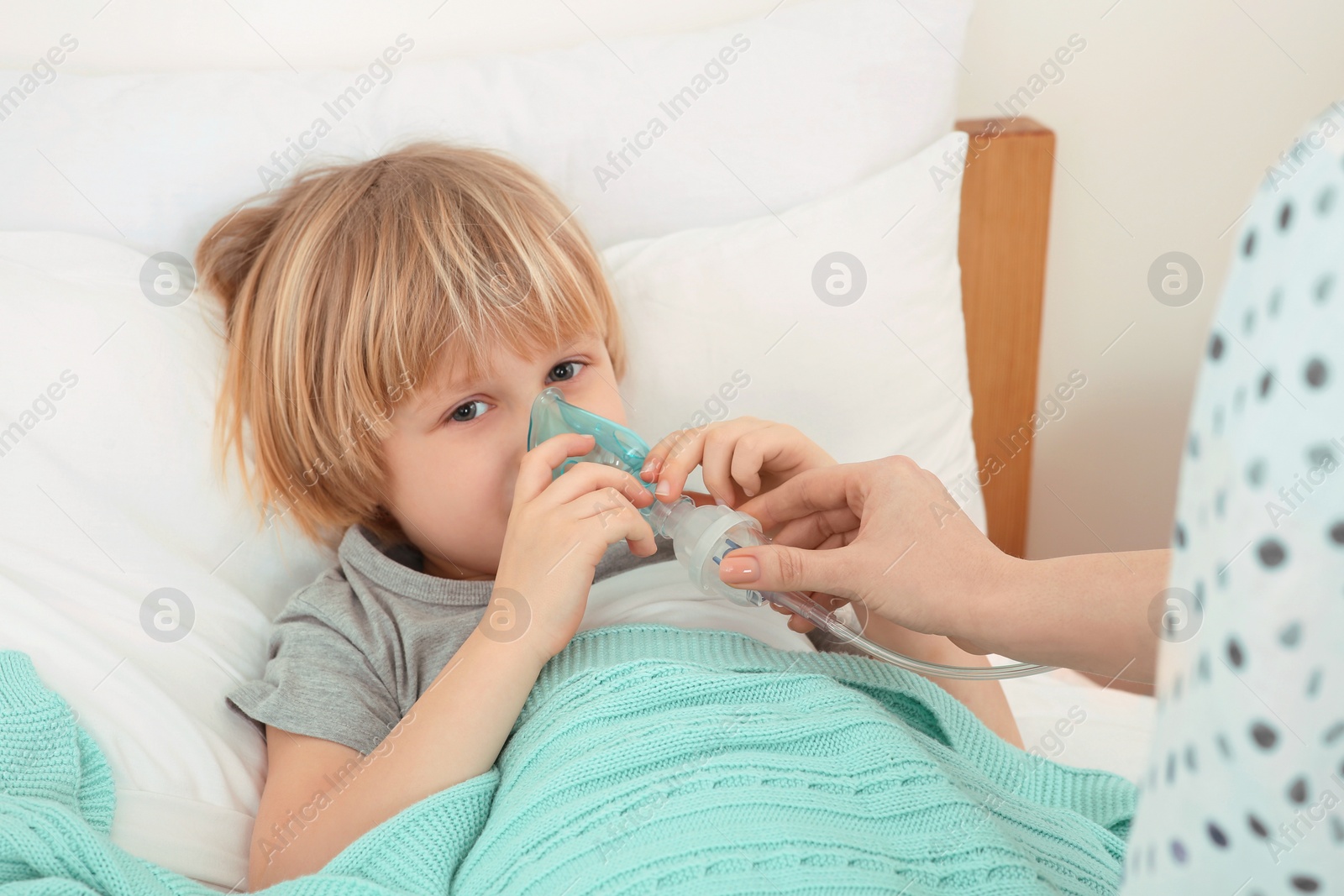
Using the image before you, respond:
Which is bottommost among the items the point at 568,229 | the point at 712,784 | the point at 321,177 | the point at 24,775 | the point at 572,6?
the point at 24,775

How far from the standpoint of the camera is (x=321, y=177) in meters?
1.06

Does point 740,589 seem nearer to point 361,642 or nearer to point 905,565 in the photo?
point 905,565

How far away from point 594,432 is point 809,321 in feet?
1.21

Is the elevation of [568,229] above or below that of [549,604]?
above

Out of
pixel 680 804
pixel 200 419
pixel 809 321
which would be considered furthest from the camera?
pixel 809 321

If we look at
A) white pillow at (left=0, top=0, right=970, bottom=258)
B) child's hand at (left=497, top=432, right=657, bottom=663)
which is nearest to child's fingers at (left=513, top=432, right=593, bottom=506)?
child's hand at (left=497, top=432, right=657, bottom=663)

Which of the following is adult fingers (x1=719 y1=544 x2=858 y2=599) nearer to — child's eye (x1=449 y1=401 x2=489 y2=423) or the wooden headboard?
child's eye (x1=449 y1=401 x2=489 y2=423)

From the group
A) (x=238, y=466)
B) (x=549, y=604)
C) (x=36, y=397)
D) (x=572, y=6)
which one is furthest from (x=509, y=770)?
(x=572, y=6)

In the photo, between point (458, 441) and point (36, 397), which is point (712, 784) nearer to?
point (458, 441)

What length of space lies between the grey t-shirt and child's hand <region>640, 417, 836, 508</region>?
5.8 inches

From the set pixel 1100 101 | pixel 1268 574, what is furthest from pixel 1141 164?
pixel 1268 574

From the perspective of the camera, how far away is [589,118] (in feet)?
3.90

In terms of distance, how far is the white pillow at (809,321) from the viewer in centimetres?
113

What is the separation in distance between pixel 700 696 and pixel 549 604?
14 centimetres
